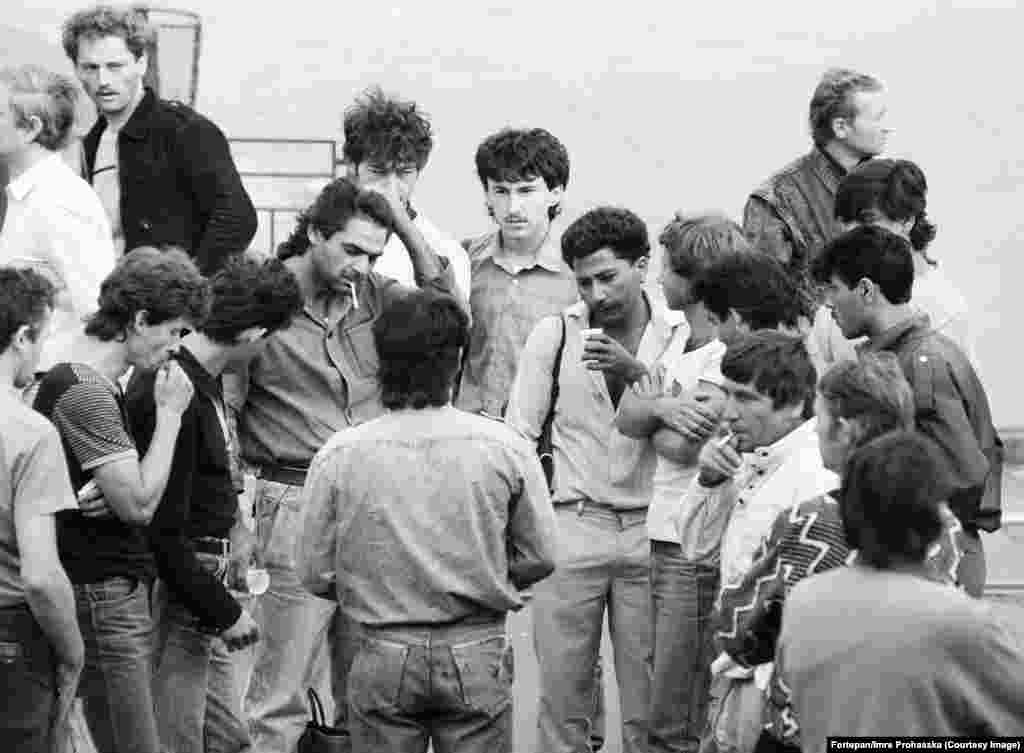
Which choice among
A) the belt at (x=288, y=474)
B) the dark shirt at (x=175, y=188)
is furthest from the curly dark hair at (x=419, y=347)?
the dark shirt at (x=175, y=188)

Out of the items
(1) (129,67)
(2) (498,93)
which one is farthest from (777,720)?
(2) (498,93)

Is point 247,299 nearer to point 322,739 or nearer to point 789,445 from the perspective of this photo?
point 322,739

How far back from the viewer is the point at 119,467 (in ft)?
17.5

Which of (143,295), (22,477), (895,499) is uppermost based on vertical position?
(895,499)

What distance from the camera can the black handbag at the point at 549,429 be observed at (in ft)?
21.7

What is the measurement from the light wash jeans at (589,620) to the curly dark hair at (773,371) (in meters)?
1.37

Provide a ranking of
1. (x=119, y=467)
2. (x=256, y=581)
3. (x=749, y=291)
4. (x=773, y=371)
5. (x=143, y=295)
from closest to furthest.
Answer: (x=773, y=371)
(x=119, y=467)
(x=143, y=295)
(x=749, y=291)
(x=256, y=581)

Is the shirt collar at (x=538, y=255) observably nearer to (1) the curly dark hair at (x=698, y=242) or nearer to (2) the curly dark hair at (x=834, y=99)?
(1) the curly dark hair at (x=698, y=242)

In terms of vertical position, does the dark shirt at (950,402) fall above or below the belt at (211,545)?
above

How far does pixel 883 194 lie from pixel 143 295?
2322 millimetres

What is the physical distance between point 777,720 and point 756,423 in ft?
2.97

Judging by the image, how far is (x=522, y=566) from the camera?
5.09 m

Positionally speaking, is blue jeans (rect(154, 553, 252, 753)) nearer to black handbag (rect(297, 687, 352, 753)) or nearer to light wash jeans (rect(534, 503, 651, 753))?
black handbag (rect(297, 687, 352, 753))

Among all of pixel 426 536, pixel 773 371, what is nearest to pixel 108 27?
pixel 426 536
